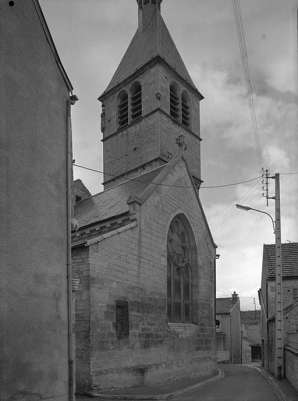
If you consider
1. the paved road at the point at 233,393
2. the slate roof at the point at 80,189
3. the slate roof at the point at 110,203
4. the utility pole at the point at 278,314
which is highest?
the slate roof at the point at 80,189

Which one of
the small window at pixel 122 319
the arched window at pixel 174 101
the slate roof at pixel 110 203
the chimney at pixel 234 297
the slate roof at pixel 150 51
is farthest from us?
the chimney at pixel 234 297

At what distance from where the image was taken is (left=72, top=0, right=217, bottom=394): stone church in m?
11.7

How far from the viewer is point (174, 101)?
1053 inches

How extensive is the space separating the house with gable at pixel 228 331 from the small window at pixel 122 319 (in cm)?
2755

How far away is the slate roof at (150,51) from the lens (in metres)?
27.2

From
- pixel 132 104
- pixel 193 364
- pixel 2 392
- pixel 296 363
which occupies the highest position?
pixel 132 104

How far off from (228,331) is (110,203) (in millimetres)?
26242

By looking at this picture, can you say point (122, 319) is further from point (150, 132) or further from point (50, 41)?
point (150, 132)

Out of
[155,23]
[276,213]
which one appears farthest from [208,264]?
[155,23]

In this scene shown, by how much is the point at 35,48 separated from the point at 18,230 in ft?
10.5

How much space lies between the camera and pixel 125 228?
530 inches

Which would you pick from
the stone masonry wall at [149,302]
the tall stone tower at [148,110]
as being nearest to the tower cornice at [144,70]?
the tall stone tower at [148,110]

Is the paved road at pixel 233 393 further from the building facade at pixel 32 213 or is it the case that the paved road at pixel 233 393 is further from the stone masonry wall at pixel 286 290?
the stone masonry wall at pixel 286 290

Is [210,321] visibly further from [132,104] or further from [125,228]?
[132,104]
